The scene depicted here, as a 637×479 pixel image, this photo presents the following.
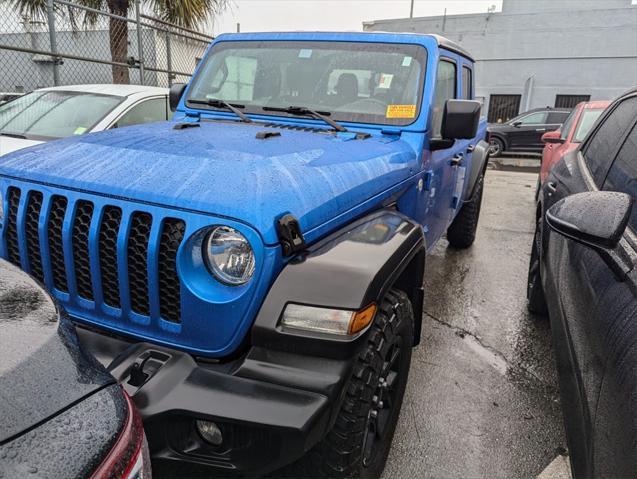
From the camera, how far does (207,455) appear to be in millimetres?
1534

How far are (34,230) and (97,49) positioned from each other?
937 cm

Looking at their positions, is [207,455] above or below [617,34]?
below

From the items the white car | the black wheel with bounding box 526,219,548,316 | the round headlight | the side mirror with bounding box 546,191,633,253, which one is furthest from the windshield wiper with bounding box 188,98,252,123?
the black wheel with bounding box 526,219,548,316

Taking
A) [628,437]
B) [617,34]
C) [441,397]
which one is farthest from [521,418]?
[617,34]

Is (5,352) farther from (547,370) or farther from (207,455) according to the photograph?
(547,370)

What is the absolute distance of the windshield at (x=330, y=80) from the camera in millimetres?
2882

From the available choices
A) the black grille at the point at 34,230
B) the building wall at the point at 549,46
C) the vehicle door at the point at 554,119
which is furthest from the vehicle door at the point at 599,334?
the building wall at the point at 549,46

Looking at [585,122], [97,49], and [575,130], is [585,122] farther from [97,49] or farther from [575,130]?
[97,49]

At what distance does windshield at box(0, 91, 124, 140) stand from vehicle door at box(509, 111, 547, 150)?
471 inches

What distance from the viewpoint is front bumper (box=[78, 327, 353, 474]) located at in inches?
55.6

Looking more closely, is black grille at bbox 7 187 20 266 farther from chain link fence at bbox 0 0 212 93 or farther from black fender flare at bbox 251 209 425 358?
chain link fence at bbox 0 0 212 93

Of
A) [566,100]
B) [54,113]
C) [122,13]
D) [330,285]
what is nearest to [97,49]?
[122,13]

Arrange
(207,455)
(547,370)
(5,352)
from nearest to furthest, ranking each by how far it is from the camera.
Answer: (5,352) < (207,455) < (547,370)

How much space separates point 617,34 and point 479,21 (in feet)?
16.8
